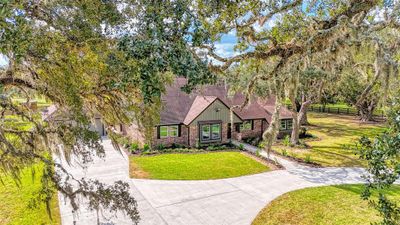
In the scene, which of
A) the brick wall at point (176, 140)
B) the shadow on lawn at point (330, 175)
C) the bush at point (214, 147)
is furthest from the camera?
the brick wall at point (176, 140)

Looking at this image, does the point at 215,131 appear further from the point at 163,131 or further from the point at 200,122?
the point at 163,131

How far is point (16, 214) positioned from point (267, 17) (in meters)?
11.4

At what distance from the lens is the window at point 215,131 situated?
22.7 meters

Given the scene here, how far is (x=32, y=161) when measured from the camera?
5.80 meters

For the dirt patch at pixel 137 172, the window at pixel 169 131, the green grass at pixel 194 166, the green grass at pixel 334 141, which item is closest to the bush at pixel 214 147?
the green grass at pixel 194 166

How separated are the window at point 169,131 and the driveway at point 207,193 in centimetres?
459

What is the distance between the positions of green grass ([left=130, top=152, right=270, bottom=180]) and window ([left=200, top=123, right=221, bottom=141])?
9.33 feet

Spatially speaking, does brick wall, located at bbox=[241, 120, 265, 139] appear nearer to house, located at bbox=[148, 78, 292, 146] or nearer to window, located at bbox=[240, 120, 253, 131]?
house, located at bbox=[148, 78, 292, 146]

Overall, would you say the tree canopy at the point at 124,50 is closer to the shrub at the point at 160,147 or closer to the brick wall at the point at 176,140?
the shrub at the point at 160,147

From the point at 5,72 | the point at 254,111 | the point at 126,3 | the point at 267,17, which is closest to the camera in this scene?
the point at 126,3

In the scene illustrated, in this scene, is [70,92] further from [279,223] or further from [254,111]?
[254,111]

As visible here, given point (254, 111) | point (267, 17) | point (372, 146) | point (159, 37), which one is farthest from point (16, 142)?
point (254, 111)

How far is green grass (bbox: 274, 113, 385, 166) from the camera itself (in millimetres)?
18203

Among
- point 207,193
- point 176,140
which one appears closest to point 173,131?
point 176,140
